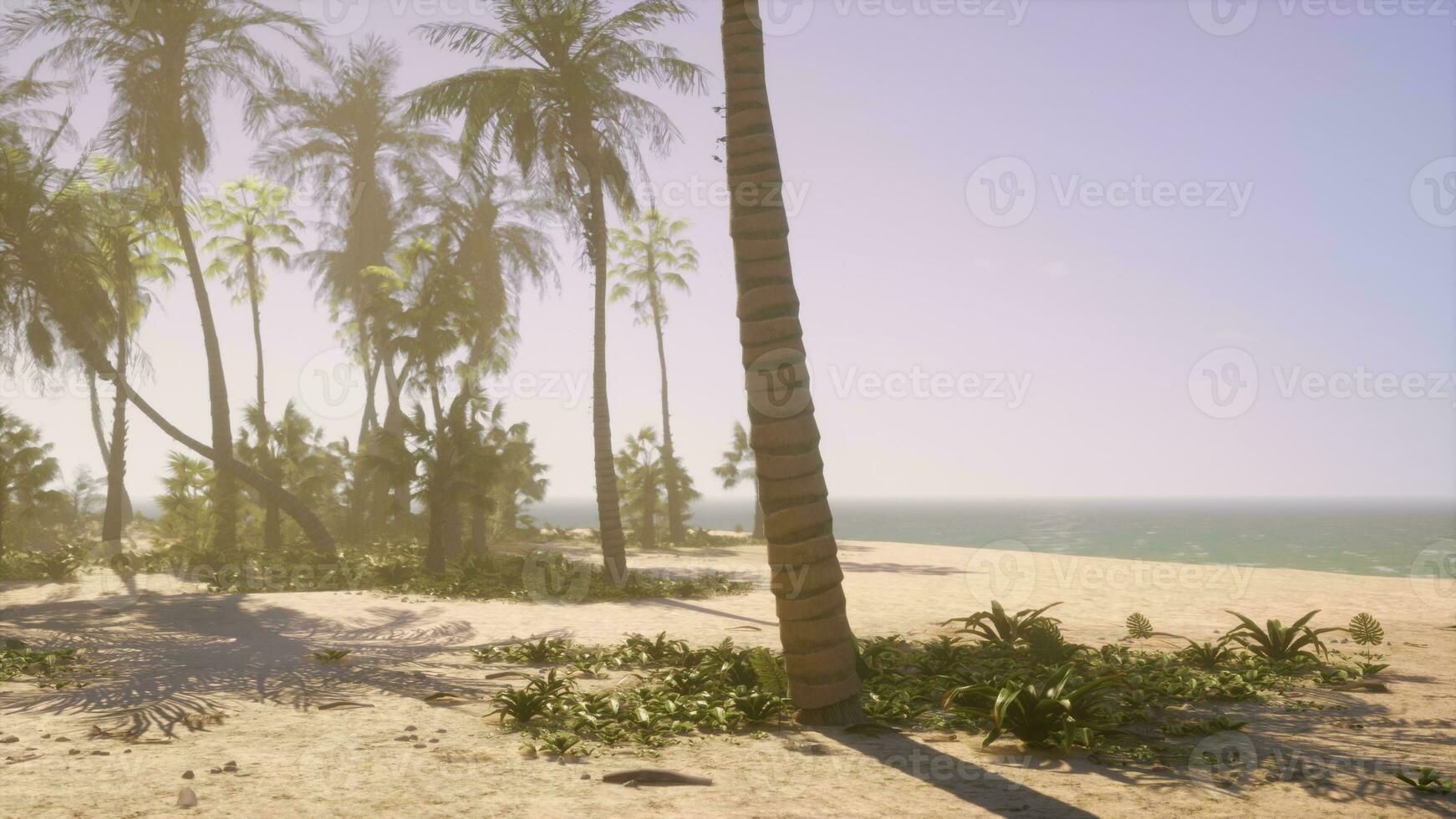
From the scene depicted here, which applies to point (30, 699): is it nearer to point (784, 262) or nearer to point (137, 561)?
point (784, 262)

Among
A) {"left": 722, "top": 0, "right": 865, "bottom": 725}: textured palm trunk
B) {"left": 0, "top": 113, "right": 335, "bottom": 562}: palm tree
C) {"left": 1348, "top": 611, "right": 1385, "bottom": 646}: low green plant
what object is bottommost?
{"left": 1348, "top": 611, "right": 1385, "bottom": 646}: low green plant

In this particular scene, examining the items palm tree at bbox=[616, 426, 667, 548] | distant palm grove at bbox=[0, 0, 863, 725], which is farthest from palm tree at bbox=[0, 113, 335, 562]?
palm tree at bbox=[616, 426, 667, 548]

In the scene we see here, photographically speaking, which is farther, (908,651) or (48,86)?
(48,86)

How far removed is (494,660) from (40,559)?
691 inches

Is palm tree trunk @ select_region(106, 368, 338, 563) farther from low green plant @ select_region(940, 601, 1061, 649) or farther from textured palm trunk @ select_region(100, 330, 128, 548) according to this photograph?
low green plant @ select_region(940, 601, 1061, 649)

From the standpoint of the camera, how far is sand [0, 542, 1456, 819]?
16.8 ft

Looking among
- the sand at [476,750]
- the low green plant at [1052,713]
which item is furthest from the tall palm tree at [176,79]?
the low green plant at [1052,713]

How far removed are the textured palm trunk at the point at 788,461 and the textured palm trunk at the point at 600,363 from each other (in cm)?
1342

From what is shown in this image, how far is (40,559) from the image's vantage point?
68.3 ft

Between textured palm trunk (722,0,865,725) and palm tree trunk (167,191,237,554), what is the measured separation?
21086 mm

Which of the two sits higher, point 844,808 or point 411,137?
point 411,137

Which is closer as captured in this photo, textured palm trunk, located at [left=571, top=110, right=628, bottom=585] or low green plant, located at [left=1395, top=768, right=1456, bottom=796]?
low green plant, located at [left=1395, top=768, right=1456, bottom=796]

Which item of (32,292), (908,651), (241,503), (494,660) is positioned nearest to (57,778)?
(494,660)

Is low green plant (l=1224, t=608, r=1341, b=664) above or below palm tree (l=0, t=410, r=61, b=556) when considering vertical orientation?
below
